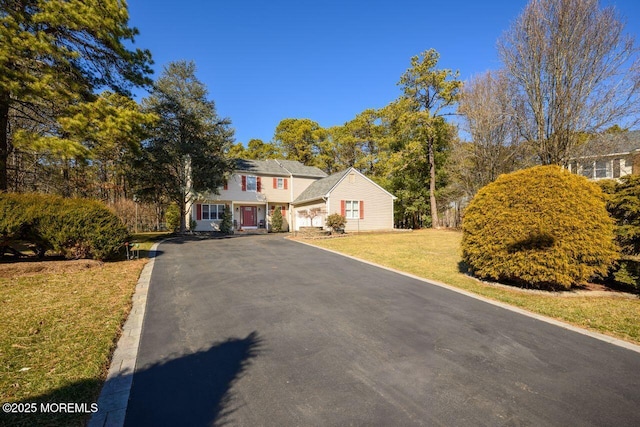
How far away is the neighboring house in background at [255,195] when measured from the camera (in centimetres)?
2445

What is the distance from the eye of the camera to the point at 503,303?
18.8 ft

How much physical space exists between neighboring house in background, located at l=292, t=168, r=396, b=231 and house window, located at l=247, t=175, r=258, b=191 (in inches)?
176

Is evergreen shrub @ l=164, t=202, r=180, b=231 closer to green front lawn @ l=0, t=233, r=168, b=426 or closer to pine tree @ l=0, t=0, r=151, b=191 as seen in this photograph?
pine tree @ l=0, t=0, r=151, b=191

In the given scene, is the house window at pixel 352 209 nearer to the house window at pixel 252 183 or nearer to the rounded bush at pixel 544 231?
the house window at pixel 252 183

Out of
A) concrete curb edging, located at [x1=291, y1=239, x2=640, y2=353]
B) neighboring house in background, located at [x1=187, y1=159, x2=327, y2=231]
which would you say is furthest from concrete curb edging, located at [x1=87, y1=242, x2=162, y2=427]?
neighboring house in background, located at [x1=187, y1=159, x2=327, y2=231]

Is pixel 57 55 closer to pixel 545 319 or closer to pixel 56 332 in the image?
pixel 56 332

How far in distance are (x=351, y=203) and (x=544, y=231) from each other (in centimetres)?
1638

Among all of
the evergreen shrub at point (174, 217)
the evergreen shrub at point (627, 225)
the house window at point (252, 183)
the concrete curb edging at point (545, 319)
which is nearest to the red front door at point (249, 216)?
the house window at point (252, 183)

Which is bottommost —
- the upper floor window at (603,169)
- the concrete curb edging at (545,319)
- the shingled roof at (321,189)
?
the concrete curb edging at (545,319)

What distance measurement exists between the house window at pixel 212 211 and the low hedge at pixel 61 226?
1508 centimetres

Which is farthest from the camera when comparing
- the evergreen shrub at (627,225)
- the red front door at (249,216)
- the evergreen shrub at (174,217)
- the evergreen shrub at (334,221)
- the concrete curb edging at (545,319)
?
the red front door at (249,216)

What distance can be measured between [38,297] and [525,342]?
8466mm

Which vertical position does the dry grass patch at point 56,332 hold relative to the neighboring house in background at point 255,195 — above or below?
below

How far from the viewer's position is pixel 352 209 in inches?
889
